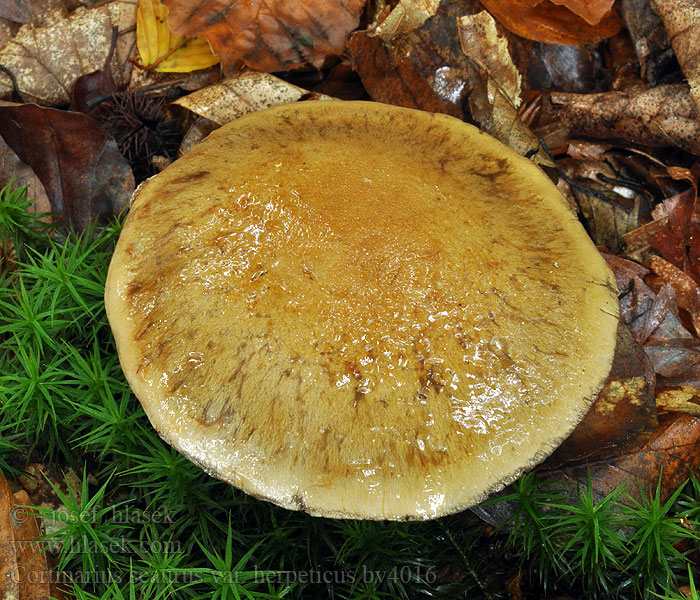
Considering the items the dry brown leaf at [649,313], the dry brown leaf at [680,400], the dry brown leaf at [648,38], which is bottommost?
the dry brown leaf at [680,400]

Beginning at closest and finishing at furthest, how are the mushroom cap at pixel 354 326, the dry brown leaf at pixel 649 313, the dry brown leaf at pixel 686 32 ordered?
the mushroom cap at pixel 354 326 → the dry brown leaf at pixel 649 313 → the dry brown leaf at pixel 686 32

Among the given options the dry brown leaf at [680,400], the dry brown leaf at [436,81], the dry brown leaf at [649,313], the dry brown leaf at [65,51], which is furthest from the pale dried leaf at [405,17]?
the dry brown leaf at [680,400]

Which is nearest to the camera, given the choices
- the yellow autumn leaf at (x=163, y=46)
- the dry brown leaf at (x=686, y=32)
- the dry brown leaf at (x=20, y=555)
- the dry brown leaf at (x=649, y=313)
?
the dry brown leaf at (x=20, y=555)

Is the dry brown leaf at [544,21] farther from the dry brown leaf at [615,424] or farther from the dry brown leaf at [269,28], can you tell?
the dry brown leaf at [615,424]

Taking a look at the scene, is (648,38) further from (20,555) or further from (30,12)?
(20,555)

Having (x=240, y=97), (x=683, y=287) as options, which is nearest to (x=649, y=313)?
(x=683, y=287)

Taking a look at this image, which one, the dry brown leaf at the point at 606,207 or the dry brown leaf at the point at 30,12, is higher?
the dry brown leaf at the point at 30,12

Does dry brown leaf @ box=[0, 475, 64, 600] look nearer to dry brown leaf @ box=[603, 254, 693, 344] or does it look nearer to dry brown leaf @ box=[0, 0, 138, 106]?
dry brown leaf @ box=[0, 0, 138, 106]
